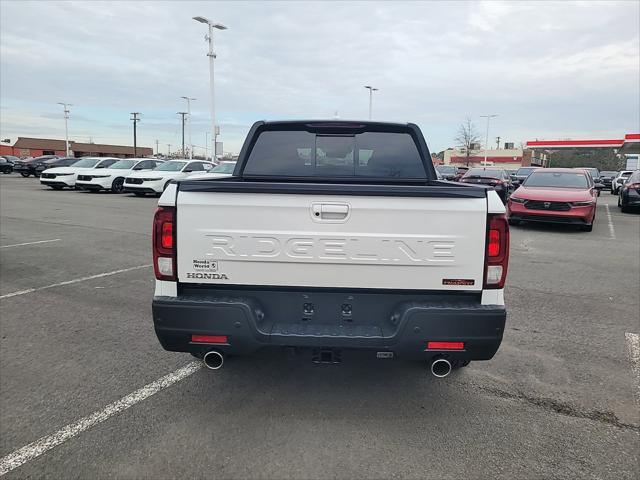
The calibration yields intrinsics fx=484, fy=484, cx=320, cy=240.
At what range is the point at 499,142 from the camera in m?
104

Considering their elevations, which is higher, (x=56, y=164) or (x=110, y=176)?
(x=56, y=164)

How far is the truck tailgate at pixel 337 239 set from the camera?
2855 millimetres

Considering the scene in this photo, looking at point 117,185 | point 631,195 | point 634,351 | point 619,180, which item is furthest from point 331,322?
point 619,180

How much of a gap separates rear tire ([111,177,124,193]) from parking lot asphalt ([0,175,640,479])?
724 inches

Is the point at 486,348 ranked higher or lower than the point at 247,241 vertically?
lower

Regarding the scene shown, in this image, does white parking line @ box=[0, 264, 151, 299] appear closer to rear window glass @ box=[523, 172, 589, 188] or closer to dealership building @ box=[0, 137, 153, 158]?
rear window glass @ box=[523, 172, 589, 188]

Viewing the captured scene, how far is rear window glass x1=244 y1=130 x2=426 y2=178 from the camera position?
432 centimetres

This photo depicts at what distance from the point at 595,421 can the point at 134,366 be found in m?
3.46

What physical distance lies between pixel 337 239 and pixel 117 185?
2281 cm

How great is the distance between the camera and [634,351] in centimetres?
443

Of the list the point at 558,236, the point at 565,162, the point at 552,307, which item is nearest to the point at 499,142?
the point at 565,162

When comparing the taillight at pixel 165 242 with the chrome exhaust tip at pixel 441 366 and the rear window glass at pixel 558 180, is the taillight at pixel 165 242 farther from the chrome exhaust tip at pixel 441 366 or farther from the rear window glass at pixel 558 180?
the rear window glass at pixel 558 180

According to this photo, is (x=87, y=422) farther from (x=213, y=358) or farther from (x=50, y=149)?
(x=50, y=149)

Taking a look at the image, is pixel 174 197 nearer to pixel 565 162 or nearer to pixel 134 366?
pixel 134 366
